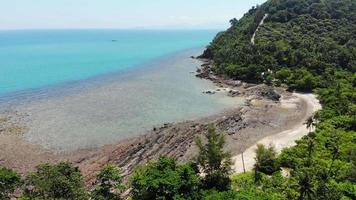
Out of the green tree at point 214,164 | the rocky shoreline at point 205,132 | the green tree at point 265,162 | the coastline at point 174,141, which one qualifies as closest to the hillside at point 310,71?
the green tree at point 265,162

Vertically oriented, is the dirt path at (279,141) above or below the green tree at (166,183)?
below

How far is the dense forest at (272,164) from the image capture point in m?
45.3

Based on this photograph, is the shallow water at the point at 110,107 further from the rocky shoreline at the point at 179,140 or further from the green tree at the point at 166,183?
the green tree at the point at 166,183

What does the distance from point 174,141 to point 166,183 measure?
25.0 metres

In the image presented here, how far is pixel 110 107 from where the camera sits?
324 feet

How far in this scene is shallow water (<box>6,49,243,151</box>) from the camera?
79.1 m

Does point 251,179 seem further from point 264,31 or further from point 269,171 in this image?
point 264,31

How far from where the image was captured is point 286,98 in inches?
3949

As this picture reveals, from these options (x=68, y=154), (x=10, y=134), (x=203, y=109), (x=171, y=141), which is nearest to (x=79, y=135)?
(x=68, y=154)

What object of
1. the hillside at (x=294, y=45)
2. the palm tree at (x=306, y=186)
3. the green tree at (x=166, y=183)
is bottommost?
the green tree at (x=166, y=183)

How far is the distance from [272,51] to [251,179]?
88.6m

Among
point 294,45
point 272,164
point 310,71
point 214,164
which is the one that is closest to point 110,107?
point 214,164

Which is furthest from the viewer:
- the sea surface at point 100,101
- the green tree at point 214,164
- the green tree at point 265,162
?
the sea surface at point 100,101

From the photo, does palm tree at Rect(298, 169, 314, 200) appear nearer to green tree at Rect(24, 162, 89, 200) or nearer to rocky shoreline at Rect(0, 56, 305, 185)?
rocky shoreline at Rect(0, 56, 305, 185)
